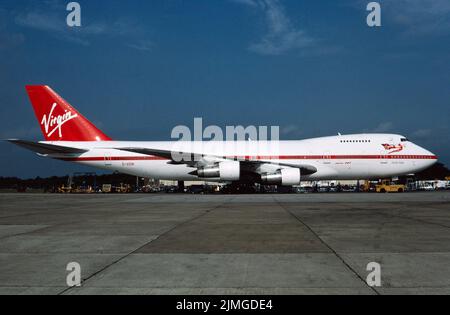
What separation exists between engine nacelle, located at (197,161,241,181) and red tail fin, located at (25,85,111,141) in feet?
34.7

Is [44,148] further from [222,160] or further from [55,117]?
[222,160]

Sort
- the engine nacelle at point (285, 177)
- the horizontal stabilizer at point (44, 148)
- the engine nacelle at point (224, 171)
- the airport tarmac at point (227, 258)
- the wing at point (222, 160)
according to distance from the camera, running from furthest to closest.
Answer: the wing at point (222, 160)
the horizontal stabilizer at point (44, 148)
the engine nacelle at point (224, 171)
the engine nacelle at point (285, 177)
the airport tarmac at point (227, 258)

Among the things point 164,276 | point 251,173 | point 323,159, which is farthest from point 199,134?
point 164,276

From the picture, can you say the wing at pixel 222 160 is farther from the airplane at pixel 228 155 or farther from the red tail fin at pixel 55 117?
the red tail fin at pixel 55 117

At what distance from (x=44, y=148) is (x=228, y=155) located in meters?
12.9

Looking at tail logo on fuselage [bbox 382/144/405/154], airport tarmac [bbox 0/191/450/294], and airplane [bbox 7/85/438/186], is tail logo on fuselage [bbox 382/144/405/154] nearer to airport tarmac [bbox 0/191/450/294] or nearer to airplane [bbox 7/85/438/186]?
airplane [bbox 7/85/438/186]

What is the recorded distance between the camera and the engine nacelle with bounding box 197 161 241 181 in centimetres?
2553

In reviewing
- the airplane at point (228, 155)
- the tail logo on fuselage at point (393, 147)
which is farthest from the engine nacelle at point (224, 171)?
the tail logo on fuselage at point (393, 147)

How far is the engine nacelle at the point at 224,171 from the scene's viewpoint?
83.8 ft

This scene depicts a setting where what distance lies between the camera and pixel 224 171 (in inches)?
1005

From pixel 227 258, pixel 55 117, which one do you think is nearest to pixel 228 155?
pixel 55 117
